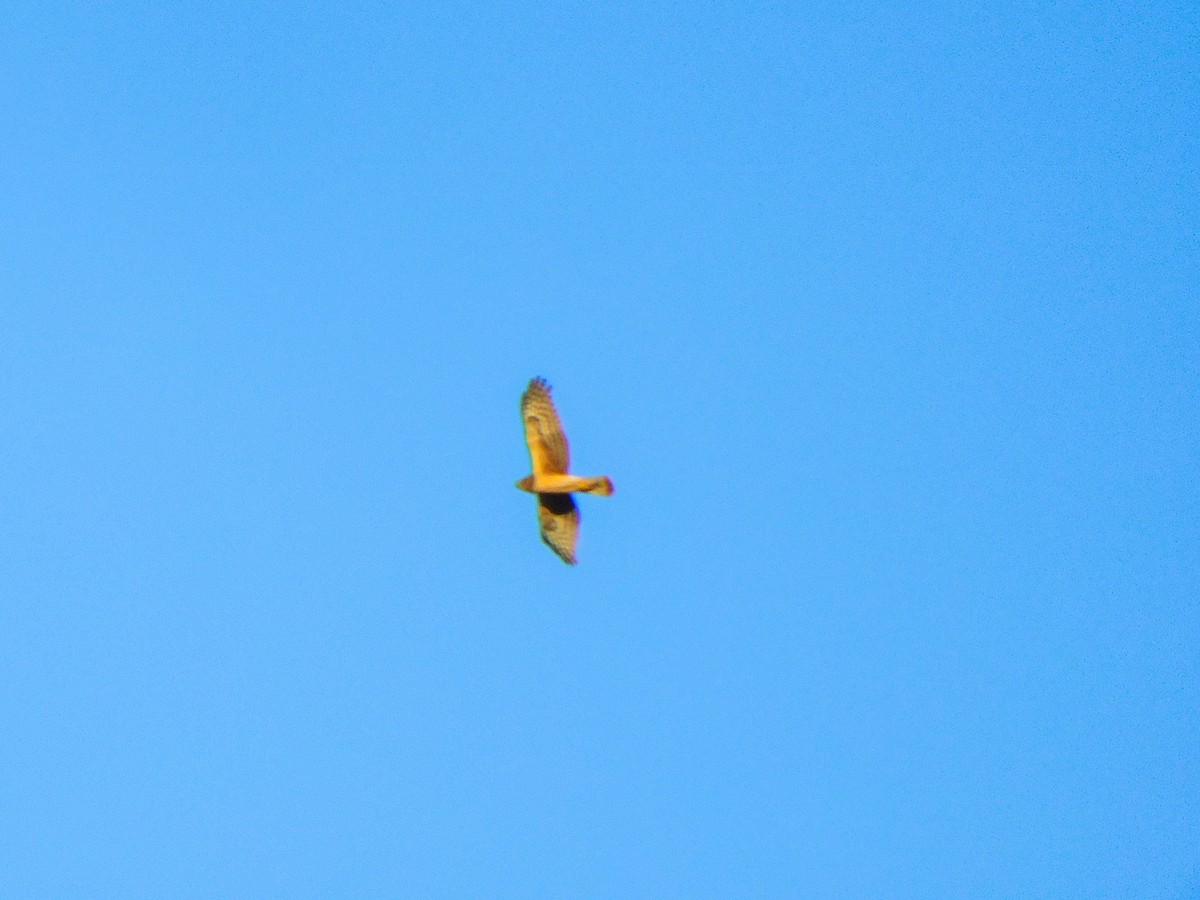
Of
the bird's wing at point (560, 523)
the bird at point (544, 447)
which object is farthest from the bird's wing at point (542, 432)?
the bird's wing at point (560, 523)

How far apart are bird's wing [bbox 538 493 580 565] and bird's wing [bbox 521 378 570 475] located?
676 millimetres

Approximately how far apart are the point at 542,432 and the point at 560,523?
1716 millimetres

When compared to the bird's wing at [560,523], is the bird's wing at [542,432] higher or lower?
higher

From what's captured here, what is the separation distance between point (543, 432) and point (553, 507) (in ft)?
4.34

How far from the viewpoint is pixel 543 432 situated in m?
24.6

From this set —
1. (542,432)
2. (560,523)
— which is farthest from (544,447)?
(560,523)

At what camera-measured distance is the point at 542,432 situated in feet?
80.8

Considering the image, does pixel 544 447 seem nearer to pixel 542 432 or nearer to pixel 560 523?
pixel 542 432

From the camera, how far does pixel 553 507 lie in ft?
83.5

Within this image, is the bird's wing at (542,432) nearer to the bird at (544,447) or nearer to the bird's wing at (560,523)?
the bird at (544,447)

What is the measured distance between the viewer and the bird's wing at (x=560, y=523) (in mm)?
25359

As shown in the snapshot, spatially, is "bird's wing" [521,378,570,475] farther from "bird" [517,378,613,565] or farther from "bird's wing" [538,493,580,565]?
"bird's wing" [538,493,580,565]

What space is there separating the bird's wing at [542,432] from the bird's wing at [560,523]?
0.68 metres

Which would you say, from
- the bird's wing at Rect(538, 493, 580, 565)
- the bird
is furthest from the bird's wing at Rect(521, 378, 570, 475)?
the bird's wing at Rect(538, 493, 580, 565)
